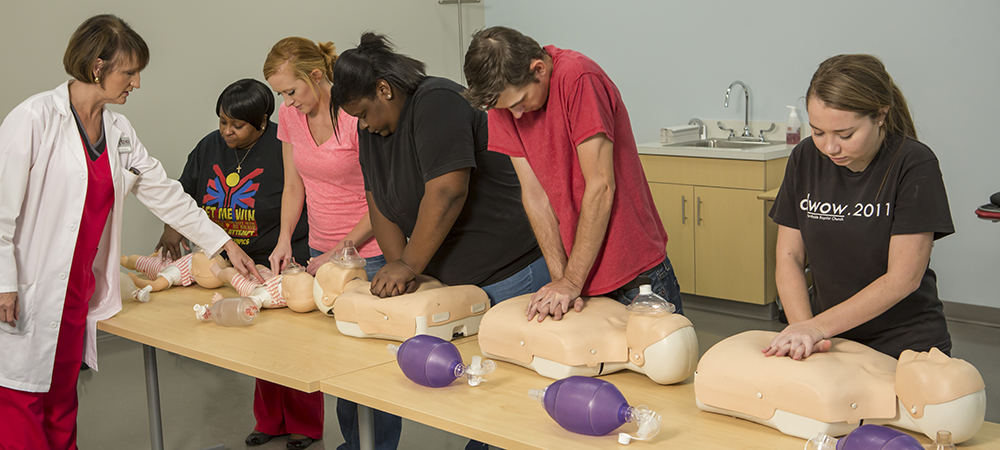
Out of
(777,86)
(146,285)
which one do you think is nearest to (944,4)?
(777,86)

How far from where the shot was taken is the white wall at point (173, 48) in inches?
157

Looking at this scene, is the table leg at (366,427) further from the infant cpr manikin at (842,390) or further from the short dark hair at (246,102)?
the short dark hair at (246,102)

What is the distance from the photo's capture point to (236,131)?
2.91 m

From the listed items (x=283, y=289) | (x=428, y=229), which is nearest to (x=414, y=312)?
(x=428, y=229)

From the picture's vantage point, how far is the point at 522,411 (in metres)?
1.56

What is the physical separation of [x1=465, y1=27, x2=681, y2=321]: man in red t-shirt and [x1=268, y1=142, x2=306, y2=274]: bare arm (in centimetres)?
109

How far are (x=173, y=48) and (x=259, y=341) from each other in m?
2.93

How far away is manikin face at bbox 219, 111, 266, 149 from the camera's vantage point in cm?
290

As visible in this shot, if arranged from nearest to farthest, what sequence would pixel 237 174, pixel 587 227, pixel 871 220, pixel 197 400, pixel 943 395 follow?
pixel 943 395 → pixel 871 220 → pixel 587 227 → pixel 237 174 → pixel 197 400

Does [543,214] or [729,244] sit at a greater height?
[543,214]

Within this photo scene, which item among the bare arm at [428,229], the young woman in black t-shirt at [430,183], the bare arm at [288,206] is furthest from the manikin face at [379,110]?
the bare arm at [288,206]

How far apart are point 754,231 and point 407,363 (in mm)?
3124

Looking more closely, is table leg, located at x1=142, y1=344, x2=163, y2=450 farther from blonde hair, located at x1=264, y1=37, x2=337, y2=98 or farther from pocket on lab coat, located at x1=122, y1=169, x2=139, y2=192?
blonde hair, located at x1=264, y1=37, x2=337, y2=98

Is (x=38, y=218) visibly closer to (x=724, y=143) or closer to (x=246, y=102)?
(x=246, y=102)
